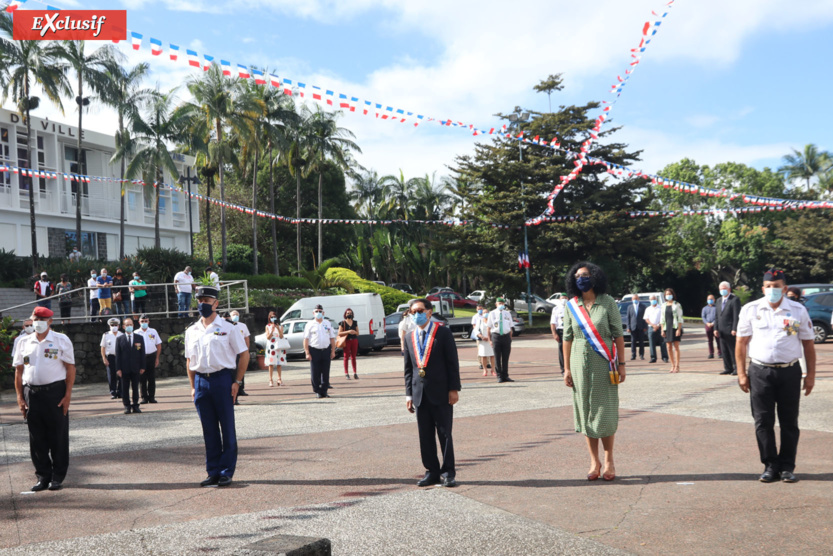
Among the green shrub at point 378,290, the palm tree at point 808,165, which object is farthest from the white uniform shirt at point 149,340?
the palm tree at point 808,165

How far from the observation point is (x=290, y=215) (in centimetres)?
6241

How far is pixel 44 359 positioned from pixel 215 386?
1767 mm

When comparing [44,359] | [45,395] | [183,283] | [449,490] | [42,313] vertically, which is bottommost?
[449,490]

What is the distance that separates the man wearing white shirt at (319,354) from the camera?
14.4 m

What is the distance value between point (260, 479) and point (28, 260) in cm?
3071

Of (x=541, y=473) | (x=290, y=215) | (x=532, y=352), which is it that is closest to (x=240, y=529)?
(x=541, y=473)

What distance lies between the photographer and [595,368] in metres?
6.31

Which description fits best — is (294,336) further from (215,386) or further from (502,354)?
(215,386)

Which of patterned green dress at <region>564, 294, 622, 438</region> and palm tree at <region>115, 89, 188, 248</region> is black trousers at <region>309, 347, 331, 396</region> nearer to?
patterned green dress at <region>564, 294, 622, 438</region>

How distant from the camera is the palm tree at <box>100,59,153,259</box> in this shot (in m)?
35.4

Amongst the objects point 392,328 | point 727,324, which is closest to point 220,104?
point 392,328

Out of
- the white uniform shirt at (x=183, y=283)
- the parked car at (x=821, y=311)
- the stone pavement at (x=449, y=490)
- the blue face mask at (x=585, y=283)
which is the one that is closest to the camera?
the stone pavement at (x=449, y=490)

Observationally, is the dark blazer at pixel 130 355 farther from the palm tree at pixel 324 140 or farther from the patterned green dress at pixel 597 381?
the palm tree at pixel 324 140

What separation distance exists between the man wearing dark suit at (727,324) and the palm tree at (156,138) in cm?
3002
